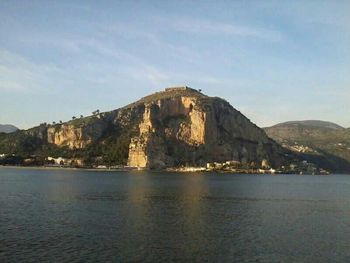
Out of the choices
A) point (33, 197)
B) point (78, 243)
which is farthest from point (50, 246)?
point (33, 197)

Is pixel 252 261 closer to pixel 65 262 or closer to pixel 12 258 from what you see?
pixel 65 262

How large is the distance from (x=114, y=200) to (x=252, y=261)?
166 ft

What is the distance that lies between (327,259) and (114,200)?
52113 millimetres

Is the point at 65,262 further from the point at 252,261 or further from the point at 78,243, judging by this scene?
the point at 252,261

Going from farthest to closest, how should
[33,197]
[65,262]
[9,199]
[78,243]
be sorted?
[33,197], [9,199], [78,243], [65,262]

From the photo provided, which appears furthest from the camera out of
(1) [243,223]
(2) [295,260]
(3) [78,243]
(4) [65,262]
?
(1) [243,223]

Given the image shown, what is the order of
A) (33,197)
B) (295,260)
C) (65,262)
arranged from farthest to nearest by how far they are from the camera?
(33,197) < (295,260) < (65,262)

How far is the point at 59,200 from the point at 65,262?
160ft

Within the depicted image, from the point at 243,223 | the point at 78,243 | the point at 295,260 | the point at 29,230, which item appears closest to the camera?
the point at 295,260

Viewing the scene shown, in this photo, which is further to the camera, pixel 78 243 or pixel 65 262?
pixel 78 243

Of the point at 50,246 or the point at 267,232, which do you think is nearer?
the point at 50,246

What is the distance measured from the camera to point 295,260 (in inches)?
1620

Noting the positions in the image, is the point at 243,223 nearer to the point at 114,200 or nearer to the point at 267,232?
the point at 267,232

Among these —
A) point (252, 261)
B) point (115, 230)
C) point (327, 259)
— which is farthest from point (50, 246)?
point (327, 259)
